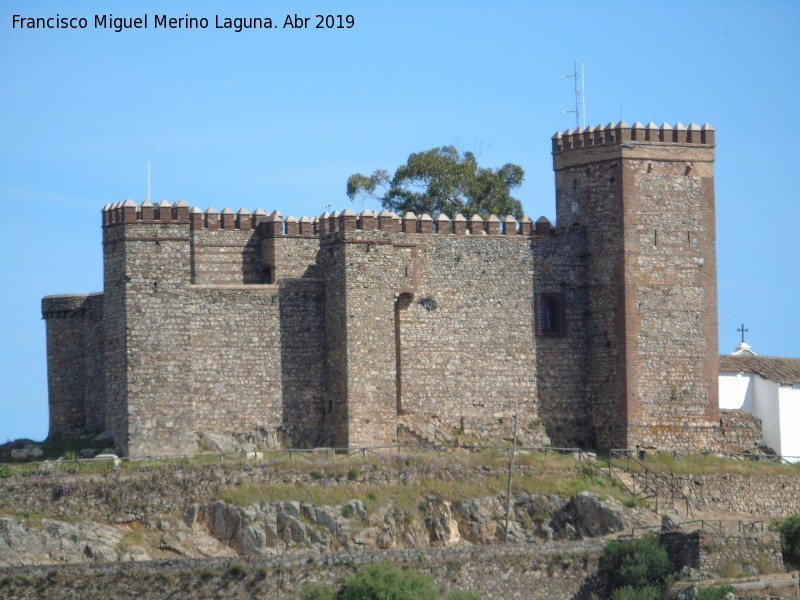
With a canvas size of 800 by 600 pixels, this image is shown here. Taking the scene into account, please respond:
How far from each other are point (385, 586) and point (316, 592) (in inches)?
67.2

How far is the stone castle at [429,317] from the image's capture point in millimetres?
60062

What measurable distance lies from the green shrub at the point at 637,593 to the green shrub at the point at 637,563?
20 centimetres

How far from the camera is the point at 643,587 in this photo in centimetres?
5459

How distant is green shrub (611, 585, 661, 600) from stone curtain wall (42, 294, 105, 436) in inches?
659

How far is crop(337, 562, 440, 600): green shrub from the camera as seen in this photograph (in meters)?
51.7

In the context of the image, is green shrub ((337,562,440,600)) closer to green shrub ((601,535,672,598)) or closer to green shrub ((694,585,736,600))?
green shrub ((601,535,672,598))

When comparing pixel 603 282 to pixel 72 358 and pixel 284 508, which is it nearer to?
pixel 284 508

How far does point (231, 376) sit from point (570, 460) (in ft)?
32.4

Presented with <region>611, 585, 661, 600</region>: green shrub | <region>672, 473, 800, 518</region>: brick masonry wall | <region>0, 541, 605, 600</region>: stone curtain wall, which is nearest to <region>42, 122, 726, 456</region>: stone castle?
<region>672, 473, 800, 518</region>: brick masonry wall

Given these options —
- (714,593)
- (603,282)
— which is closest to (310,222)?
(603,282)

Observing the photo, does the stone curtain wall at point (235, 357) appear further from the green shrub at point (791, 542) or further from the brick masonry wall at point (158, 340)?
the green shrub at point (791, 542)

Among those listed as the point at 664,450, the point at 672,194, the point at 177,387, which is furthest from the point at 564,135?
→ the point at 177,387

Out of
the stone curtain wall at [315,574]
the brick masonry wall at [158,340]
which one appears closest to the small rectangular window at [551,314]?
the stone curtain wall at [315,574]

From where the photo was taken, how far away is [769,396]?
65188 mm
